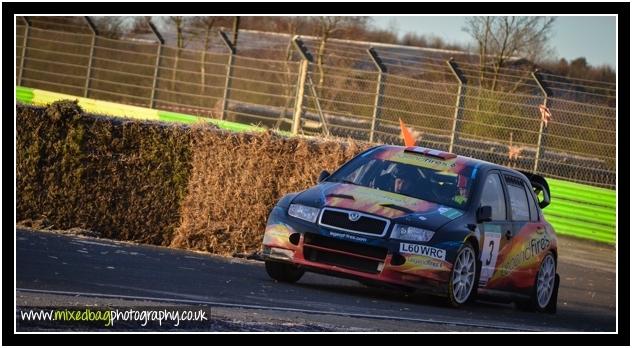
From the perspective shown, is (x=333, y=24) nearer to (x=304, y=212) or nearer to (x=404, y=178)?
(x=404, y=178)

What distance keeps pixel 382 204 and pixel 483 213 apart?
1.06 meters

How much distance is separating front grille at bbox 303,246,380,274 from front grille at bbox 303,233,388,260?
2.1 inches

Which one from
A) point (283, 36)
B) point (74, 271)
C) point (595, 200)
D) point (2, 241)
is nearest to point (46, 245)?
point (2, 241)

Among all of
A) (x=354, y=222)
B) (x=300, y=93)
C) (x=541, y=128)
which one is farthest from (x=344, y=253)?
(x=300, y=93)

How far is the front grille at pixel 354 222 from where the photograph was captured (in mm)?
10422

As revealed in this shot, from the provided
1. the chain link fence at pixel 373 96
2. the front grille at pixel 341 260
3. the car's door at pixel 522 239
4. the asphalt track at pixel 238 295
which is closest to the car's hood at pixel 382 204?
the front grille at pixel 341 260

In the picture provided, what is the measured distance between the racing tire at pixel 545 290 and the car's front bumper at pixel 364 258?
6.43 feet

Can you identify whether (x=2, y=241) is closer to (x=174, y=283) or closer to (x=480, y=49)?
(x=174, y=283)

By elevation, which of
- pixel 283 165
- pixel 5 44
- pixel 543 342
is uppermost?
pixel 5 44

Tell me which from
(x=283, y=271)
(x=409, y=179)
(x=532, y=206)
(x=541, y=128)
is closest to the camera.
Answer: (x=283, y=271)

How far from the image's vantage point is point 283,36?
3519cm

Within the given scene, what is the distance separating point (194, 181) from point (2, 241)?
10.5 ft

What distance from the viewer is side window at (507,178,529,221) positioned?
12148 millimetres

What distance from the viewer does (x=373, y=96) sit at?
78.9 feet
